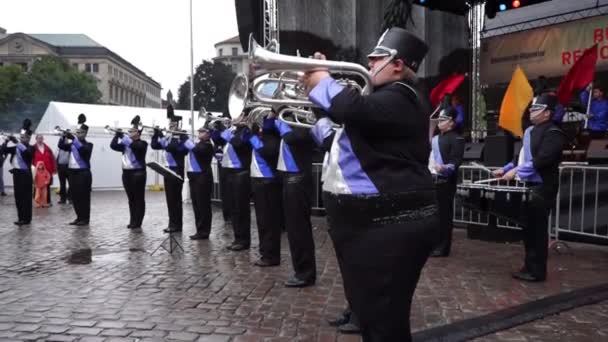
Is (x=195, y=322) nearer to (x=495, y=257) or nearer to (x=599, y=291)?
(x=599, y=291)

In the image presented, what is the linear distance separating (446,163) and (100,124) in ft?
54.6

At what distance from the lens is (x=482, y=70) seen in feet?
54.7

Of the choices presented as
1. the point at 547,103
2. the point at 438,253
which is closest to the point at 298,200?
the point at 438,253

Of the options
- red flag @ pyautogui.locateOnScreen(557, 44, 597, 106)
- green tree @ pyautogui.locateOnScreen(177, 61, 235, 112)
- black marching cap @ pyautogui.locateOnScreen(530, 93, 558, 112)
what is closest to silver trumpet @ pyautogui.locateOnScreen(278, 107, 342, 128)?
black marching cap @ pyautogui.locateOnScreen(530, 93, 558, 112)

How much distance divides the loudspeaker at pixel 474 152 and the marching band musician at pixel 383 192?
9074 millimetres

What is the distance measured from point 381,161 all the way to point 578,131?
11076 mm

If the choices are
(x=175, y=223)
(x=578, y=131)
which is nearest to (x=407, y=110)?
(x=175, y=223)

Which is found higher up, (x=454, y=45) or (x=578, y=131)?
(x=454, y=45)

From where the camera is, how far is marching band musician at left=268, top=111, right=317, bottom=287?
6059 millimetres

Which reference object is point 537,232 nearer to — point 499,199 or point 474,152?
point 499,199

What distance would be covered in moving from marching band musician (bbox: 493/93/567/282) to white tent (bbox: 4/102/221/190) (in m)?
15.3

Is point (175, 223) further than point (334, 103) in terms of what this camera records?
Yes

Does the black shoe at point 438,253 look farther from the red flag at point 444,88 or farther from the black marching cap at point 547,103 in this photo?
the red flag at point 444,88

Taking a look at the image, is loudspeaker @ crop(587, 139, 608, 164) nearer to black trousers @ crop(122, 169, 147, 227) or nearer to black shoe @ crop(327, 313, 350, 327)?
black shoe @ crop(327, 313, 350, 327)
